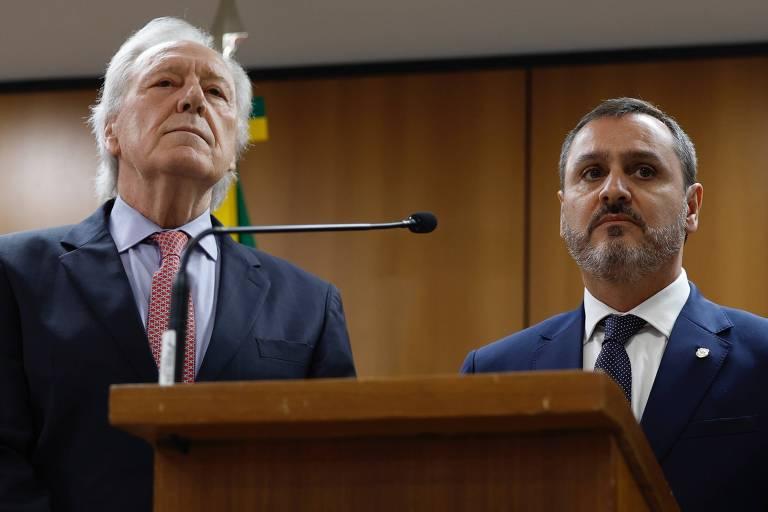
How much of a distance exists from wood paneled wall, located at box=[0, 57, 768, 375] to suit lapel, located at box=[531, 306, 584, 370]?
7.88ft

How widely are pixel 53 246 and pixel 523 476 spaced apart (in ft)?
4.36

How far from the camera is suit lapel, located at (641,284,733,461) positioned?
7.74 ft

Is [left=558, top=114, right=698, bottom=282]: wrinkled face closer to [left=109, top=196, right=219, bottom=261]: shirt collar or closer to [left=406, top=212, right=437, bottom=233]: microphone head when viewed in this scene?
[left=406, top=212, right=437, bottom=233]: microphone head

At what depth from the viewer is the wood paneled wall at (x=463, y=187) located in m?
5.11

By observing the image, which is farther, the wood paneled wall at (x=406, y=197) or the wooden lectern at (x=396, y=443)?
the wood paneled wall at (x=406, y=197)

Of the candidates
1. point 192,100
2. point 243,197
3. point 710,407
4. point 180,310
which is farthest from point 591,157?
point 243,197

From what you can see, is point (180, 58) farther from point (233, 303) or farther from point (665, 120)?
point (665, 120)

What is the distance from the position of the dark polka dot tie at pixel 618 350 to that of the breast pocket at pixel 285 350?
0.62 meters

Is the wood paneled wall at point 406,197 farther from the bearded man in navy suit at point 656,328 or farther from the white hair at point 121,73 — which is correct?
the white hair at point 121,73

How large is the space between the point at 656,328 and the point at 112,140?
131 centimetres

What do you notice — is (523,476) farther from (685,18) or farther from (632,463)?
(685,18)

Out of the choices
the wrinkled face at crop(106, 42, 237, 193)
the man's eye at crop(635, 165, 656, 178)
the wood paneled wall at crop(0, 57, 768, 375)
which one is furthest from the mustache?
the wood paneled wall at crop(0, 57, 768, 375)

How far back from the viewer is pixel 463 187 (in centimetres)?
529

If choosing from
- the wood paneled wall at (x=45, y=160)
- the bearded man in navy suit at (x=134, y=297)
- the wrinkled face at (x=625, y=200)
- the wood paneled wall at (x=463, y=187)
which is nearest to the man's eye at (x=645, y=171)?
the wrinkled face at (x=625, y=200)
